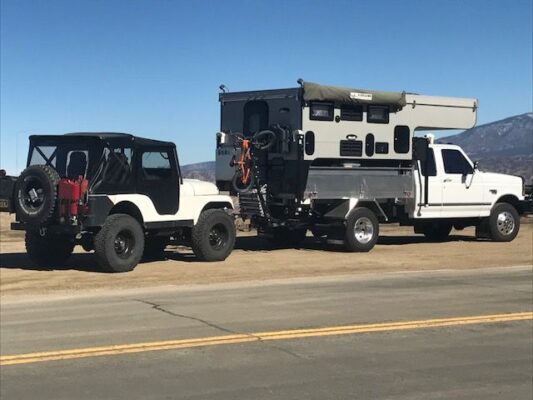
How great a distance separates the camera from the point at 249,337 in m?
7.75

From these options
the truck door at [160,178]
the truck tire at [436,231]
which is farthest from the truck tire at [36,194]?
the truck tire at [436,231]

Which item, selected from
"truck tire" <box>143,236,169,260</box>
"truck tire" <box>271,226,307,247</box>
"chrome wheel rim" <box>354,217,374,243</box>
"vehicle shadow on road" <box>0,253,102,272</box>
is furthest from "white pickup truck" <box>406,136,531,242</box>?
"vehicle shadow on road" <box>0,253,102,272</box>

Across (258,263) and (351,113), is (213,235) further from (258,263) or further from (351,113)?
(351,113)

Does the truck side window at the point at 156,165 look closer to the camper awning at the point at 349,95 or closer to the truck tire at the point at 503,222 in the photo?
the camper awning at the point at 349,95

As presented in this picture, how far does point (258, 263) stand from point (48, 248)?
4.18 meters

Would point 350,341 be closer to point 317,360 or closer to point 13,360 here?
point 317,360

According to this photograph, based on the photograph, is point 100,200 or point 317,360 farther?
point 100,200

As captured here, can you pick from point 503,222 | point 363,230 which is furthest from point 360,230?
point 503,222

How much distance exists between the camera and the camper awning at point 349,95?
15859 millimetres

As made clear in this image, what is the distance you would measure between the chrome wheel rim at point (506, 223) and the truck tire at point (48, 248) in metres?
11.2

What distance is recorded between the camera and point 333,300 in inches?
402

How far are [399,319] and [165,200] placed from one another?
6.74m

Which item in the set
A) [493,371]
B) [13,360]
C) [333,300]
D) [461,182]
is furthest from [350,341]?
[461,182]

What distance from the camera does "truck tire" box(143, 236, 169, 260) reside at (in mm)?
15695
